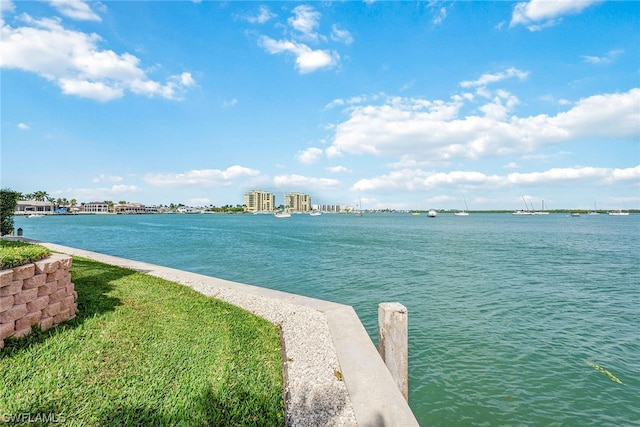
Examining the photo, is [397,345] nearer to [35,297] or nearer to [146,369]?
[146,369]

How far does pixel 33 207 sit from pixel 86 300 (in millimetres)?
208766

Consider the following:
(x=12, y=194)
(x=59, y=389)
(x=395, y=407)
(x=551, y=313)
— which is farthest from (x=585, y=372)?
(x=12, y=194)

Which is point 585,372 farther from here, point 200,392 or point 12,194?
point 12,194

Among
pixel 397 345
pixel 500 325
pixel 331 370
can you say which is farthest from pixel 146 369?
pixel 500 325

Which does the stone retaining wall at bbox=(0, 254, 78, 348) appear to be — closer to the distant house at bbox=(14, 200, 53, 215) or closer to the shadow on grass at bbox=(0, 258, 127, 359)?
the shadow on grass at bbox=(0, 258, 127, 359)

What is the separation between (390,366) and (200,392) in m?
3.88

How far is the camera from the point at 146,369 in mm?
5410

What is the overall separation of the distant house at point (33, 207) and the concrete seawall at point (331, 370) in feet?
667

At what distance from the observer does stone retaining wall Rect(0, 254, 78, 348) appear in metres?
5.50

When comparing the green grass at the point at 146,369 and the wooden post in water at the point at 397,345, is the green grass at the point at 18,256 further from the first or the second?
the wooden post in water at the point at 397,345

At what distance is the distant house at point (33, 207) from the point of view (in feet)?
510

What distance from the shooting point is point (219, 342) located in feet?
22.2

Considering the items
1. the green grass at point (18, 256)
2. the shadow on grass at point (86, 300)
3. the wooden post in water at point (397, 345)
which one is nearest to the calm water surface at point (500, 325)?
the wooden post in water at point (397, 345)

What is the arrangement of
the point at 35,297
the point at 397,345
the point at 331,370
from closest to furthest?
the point at 331,370
the point at 35,297
the point at 397,345
